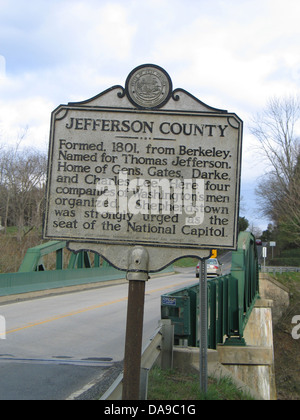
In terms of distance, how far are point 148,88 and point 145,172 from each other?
29.9 inches

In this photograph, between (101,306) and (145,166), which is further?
(101,306)

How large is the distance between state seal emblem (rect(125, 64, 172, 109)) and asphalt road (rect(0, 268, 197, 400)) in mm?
4036

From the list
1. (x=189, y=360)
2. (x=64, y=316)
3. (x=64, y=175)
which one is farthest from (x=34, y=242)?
(x=64, y=175)

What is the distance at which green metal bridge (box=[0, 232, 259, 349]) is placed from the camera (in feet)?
27.8

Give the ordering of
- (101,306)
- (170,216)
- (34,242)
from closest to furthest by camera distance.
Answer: (170,216), (101,306), (34,242)

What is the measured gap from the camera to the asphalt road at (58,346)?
712 cm

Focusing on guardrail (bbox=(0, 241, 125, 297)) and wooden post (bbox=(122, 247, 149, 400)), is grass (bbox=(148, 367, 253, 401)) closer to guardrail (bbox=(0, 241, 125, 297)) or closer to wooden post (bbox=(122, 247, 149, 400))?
wooden post (bbox=(122, 247, 149, 400))

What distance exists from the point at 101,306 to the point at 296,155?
139ft

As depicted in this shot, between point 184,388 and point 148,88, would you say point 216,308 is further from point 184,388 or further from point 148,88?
point 148,88

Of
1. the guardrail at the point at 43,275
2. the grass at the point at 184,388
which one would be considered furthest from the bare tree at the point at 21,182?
the grass at the point at 184,388

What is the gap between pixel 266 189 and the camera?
190 feet
